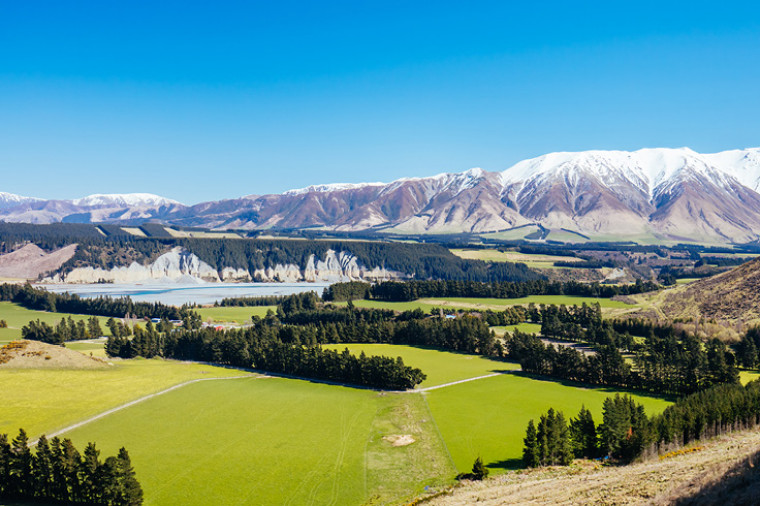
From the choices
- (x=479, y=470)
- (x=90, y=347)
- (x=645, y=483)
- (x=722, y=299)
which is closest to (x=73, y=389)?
(x=90, y=347)

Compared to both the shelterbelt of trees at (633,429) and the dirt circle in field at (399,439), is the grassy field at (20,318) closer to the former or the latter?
the dirt circle in field at (399,439)

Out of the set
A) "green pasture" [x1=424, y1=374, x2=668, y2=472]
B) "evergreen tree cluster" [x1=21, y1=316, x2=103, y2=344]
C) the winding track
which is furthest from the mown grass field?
"green pasture" [x1=424, y1=374, x2=668, y2=472]

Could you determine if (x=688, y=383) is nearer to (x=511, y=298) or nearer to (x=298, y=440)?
(x=298, y=440)

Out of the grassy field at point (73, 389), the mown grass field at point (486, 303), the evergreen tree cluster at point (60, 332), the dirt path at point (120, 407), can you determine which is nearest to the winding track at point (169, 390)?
the dirt path at point (120, 407)

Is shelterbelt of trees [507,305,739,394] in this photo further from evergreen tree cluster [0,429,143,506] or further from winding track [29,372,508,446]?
evergreen tree cluster [0,429,143,506]

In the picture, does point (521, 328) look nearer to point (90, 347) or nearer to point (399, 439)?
point (399, 439)
